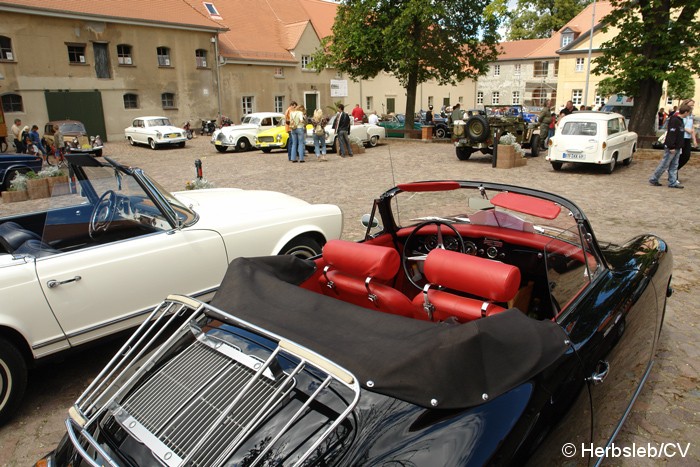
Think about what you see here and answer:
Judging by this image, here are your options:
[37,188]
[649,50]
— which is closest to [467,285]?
[37,188]

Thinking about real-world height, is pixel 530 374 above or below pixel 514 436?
above

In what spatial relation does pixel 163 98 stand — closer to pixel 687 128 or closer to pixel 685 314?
pixel 687 128

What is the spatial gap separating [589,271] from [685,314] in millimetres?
2553

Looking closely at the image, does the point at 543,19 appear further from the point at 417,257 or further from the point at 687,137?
the point at 417,257

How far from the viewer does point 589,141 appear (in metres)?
12.6

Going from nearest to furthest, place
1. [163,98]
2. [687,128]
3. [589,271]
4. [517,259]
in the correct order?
[589,271]
[517,259]
[687,128]
[163,98]

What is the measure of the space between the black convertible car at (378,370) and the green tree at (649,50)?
1672 centimetres

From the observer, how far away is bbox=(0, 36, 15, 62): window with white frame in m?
24.9

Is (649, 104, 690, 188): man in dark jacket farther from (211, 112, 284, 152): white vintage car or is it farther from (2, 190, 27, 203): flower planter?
(211, 112, 284, 152): white vintage car

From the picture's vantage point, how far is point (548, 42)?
56250mm

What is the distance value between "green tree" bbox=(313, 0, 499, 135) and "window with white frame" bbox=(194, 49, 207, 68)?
1111cm

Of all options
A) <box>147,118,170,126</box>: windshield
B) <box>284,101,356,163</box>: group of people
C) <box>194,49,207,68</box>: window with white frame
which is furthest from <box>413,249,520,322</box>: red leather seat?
<box>194,49,207,68</box>: window with white frame

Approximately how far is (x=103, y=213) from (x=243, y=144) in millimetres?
17316

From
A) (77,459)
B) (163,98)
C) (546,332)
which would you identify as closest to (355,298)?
(546,332)
